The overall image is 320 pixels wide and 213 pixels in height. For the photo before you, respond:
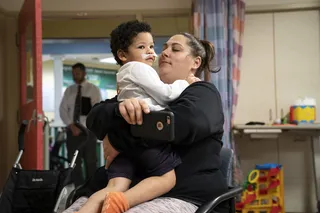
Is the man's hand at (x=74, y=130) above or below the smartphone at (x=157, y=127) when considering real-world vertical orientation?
below

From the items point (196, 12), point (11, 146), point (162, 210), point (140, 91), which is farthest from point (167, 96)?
point (11, 146)

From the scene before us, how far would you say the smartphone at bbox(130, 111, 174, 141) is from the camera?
98 cm

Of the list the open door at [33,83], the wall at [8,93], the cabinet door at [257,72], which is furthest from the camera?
the wall at [8,93]

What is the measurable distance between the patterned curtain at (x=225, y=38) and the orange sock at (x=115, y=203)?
7.74 feet

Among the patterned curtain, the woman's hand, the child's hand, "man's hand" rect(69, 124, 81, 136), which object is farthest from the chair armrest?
"man's hand" rect(69, 124, 81, 136)

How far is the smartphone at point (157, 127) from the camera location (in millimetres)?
982

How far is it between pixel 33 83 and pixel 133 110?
2.13 m

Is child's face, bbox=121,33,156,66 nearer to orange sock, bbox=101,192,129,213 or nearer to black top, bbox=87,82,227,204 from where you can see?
black top, bbox=87,82,227,204

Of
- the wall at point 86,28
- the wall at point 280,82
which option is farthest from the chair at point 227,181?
the wall at point 86,28

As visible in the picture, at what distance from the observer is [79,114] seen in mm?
4242

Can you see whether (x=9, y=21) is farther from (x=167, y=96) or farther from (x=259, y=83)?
(x=167, y=96)

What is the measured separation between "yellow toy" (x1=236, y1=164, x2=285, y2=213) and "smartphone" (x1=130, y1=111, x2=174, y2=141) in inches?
88.7

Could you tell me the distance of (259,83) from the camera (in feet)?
12.1

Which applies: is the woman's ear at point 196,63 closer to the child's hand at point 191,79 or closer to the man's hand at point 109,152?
the child's hand at point 191,79
